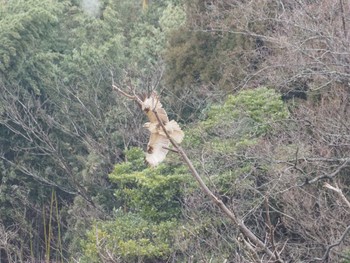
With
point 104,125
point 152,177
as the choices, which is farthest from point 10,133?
point 152,177

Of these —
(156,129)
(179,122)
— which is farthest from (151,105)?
(179,122)

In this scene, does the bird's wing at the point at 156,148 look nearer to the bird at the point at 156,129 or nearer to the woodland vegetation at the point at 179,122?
the bird at the point at 156,129

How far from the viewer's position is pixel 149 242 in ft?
42.9

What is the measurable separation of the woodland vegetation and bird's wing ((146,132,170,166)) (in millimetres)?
3460

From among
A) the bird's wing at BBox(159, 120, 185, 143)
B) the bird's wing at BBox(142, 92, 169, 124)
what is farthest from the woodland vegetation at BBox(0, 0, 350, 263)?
the bird's wing at BBox(142, 92, 169, 124)

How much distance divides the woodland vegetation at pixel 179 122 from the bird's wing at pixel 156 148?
346 cm

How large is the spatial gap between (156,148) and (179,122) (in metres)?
13.3

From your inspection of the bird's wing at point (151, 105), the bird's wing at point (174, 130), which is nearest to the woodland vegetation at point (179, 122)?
the bird's wing at point (174, 130)

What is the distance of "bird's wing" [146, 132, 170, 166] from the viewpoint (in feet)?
9.55

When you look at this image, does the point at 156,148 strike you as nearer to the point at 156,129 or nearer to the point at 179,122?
the point at 156,129

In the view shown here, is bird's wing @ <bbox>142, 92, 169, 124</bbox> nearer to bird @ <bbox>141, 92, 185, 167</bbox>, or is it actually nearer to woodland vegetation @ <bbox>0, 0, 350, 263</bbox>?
bird @ <bbox>141, 92, 185, 167</bbox>

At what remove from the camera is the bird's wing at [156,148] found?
9.55 feet

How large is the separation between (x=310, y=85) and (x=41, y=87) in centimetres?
875

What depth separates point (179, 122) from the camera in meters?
16.2
